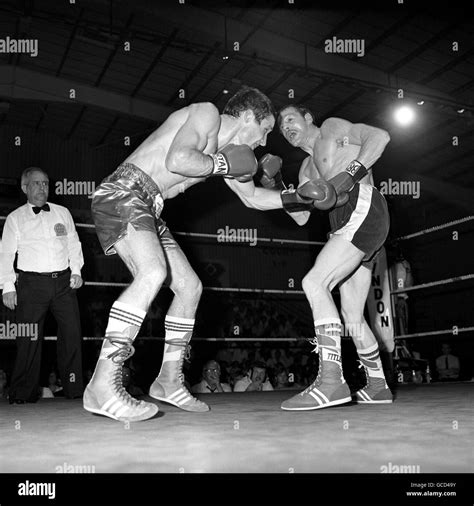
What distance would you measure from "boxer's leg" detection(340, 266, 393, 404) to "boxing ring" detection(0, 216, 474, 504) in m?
0.38

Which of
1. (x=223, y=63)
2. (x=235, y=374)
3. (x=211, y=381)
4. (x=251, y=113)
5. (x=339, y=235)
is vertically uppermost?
(x=223, y=63)

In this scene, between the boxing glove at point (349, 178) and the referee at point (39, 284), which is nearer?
the boxing glove at point (349, 178)

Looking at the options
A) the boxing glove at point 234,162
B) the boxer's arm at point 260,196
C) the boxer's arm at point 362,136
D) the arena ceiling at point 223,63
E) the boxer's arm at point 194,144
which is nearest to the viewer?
the boxer's arm at point 194,144

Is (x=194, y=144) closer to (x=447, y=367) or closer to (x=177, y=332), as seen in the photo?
(x=177, y=332)

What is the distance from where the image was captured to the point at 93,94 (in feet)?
26.8

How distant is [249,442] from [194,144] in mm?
1017

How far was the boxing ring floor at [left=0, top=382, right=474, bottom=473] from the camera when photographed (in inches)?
35.7

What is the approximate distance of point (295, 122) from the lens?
2.39 metres

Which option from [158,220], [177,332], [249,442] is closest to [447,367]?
[177,332]

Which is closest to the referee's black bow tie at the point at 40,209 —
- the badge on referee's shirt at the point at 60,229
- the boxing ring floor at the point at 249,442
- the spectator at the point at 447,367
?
the badge on referee's shirt at the point at 60,229

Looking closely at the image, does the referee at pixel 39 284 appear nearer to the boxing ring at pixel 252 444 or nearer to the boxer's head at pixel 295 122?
the boxing ring at pixel 252 444

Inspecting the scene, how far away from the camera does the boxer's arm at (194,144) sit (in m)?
1.76

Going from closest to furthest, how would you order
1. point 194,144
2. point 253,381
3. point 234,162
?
point 194,144 → point 234,162 → point 253,381

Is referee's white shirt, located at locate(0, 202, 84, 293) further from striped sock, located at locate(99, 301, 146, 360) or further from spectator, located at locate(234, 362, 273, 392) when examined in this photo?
spectator, located at locate(234, 362, 273, 392)
